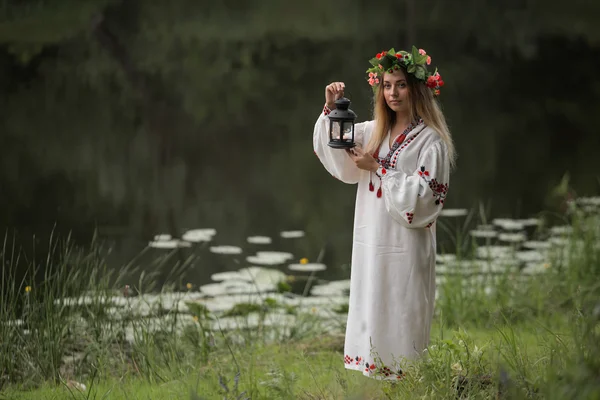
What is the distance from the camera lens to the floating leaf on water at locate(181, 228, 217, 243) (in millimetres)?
7363

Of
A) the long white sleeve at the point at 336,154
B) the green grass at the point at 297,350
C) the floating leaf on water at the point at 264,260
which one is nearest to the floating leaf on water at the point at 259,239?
the floating leaf on water at the point at 264,260

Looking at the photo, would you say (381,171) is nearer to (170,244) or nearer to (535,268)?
(535,268)

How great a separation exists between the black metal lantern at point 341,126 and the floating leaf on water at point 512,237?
367cm

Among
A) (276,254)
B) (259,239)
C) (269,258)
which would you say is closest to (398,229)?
(269,258)

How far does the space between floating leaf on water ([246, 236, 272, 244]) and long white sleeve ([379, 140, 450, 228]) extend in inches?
168

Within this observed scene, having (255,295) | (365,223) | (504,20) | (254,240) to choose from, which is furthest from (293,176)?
(504,20)

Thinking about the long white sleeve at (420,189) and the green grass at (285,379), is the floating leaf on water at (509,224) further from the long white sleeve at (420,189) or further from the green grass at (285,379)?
the long white sleeve at (420,189)

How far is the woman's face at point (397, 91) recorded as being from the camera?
3445 mm

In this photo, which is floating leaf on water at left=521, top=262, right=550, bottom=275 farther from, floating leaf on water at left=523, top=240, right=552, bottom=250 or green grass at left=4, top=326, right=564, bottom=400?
green grass at left=4, top=326, right=564, bottom=400

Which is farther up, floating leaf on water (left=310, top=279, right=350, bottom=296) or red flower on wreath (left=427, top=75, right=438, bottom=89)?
red flower on wreath (left=427, top=75, right=438, bottom=89)

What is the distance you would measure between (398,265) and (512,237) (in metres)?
3.74

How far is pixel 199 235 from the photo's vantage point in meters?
7.48

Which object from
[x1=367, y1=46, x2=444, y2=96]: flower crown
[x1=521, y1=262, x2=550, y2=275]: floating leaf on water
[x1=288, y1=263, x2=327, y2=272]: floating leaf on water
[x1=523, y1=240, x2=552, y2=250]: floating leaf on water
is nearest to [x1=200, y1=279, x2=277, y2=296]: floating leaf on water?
[x1=288, y1=263, x2=327, y2=272]: floating leaf on water

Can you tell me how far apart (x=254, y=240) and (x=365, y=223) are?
165 inches
